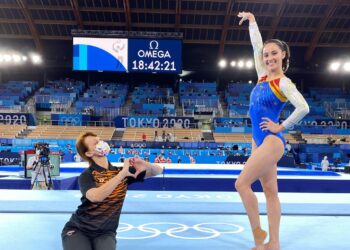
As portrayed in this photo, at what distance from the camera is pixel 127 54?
25.6 metres

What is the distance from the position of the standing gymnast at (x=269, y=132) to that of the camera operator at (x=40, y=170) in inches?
228

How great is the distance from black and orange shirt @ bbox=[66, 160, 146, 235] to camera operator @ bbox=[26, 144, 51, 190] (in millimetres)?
5358

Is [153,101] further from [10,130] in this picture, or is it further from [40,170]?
[40,170]

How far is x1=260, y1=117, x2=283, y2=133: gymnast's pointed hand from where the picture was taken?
310 centimetres

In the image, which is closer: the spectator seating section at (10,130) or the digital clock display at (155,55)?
the spectator seating section at (10,130)

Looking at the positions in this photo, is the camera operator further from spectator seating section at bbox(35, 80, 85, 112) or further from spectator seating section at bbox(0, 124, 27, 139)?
spectator seating section at bbox(35, 80, 85, 112)

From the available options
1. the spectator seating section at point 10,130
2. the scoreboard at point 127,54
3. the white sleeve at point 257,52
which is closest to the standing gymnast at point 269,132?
the white sleeve at point 257,52

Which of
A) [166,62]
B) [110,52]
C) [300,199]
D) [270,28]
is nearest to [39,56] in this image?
[110,52]

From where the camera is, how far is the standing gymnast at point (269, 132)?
309 centimetres

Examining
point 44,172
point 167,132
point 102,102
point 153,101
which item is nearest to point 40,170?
point 44,172

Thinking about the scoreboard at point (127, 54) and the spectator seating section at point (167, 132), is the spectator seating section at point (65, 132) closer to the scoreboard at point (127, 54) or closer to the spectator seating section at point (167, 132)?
the spectator seating section at point (167, 132)

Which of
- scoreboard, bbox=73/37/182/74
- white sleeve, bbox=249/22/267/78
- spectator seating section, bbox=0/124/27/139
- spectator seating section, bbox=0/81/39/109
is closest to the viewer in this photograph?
white sleeve, bbox=249/22/267/78

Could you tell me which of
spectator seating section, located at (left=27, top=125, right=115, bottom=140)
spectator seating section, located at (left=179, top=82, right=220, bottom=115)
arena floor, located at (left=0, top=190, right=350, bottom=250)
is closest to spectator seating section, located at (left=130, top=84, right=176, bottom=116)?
spectator seating section, located at (left=179, top=82, right=220, bottom=115)

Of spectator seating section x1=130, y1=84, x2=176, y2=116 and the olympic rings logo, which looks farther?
spectator seating section x1=130, y1=84, x2=176, y2=116
